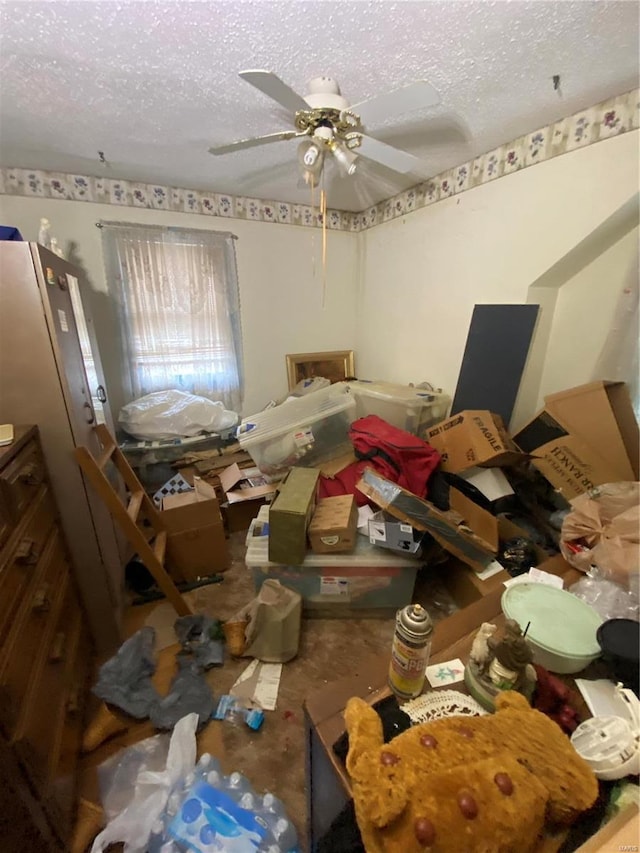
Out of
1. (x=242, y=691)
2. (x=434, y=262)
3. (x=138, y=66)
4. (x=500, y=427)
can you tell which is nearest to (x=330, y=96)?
(x=138, y=66)

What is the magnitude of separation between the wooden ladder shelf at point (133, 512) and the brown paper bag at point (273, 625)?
0.42m

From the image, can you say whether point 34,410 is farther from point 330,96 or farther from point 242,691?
point 330,96

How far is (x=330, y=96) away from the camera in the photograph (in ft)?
4.09

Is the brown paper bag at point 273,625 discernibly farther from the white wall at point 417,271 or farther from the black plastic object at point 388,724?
the white wall at point 417,271

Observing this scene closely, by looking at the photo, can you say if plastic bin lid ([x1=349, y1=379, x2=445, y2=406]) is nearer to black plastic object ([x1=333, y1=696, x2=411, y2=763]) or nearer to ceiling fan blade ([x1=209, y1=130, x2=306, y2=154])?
ceiling fan blade ([x1=209, y1=130, x2=306, y2=154])

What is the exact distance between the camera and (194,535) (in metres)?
1.97

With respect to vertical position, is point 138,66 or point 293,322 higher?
point 138,66

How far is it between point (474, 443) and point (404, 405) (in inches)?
23.1

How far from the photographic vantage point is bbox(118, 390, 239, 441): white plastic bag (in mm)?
2455

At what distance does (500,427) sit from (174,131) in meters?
2.26

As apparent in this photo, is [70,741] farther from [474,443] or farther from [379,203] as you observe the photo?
[379,203]

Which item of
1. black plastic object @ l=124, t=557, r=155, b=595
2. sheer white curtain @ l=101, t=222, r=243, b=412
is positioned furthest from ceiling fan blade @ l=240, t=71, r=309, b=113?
black plastic object @ l=124, t=557, r=155, b=595

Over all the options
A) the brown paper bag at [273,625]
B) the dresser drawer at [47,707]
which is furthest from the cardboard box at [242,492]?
the dresser drawer at [47,707]

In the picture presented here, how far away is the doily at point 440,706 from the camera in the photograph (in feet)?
2.10
